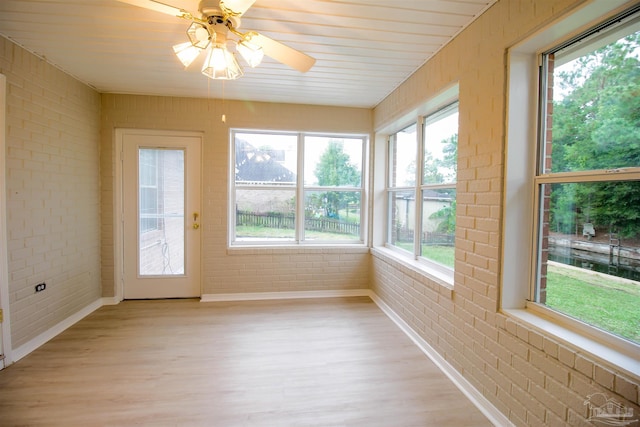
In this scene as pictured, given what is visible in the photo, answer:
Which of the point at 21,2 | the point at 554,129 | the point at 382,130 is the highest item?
the point at 21,2

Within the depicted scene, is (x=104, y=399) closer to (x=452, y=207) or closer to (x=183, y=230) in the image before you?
(x=183, y=230)

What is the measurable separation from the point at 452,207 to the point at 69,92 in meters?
3.91

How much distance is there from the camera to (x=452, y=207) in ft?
8.46

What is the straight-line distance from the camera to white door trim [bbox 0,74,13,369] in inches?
87.9

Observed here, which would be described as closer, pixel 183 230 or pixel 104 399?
pixel 104 399

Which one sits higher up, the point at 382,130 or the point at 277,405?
the point at 382,130

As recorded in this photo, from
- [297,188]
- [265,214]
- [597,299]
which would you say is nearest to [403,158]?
[297,188]

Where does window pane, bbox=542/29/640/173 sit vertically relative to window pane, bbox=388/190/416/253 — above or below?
above

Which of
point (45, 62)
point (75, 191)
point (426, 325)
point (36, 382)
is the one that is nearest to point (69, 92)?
point (45, 62)

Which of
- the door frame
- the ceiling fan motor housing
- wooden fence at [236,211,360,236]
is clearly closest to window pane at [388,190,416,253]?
wooden fence at [236,211,360,236]

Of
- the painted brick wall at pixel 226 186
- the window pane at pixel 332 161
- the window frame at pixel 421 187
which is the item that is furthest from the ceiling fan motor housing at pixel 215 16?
the window pane at pixel 332 161

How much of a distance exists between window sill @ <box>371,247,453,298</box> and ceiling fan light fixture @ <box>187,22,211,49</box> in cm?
228

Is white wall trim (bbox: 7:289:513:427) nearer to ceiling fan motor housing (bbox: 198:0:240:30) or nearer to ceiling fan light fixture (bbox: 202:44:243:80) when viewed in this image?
ceiling fan light fixture (bbox: 202:44:243:80)

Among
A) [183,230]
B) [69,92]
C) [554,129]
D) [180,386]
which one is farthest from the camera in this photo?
[183,230]
